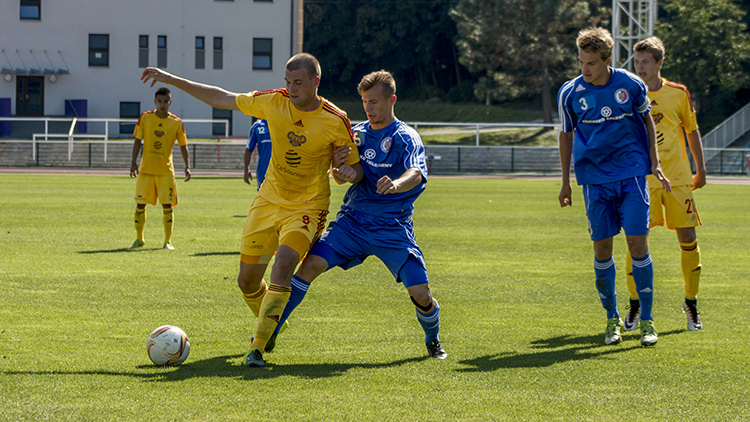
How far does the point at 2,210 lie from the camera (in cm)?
1691

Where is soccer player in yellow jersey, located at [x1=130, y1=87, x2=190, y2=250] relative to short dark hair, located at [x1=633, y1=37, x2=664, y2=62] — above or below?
below

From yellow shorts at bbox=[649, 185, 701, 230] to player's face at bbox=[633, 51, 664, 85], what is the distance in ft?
3.17

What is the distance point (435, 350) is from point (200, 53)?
43631 millimetres

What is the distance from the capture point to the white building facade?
46.1 meters

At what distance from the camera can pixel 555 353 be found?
5.90 meters

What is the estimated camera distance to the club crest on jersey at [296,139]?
18.7ft

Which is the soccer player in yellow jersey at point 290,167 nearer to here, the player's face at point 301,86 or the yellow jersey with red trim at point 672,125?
the player's face at point 301,86

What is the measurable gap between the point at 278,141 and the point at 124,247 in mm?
6789

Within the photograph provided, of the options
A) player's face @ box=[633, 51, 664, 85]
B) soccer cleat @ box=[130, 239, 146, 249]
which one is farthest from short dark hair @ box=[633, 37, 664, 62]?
soccer cleat @ box=[130, 239, 146, 249]

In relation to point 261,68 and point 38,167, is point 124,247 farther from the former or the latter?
point 261,68

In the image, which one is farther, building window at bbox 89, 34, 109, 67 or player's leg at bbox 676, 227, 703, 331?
building window at bbox 89, 34, 109, 67

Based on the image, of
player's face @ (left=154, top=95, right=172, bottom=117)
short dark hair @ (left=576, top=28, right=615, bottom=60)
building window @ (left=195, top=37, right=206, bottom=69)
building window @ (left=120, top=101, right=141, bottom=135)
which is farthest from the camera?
building window @ (left=120, top=101, right=141, bottom=135)

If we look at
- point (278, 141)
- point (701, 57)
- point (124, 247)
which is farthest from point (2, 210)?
point (701, 57)

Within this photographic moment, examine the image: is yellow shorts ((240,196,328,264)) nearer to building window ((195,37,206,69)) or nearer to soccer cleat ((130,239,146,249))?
soccer cleat ((130,239,146,249))
